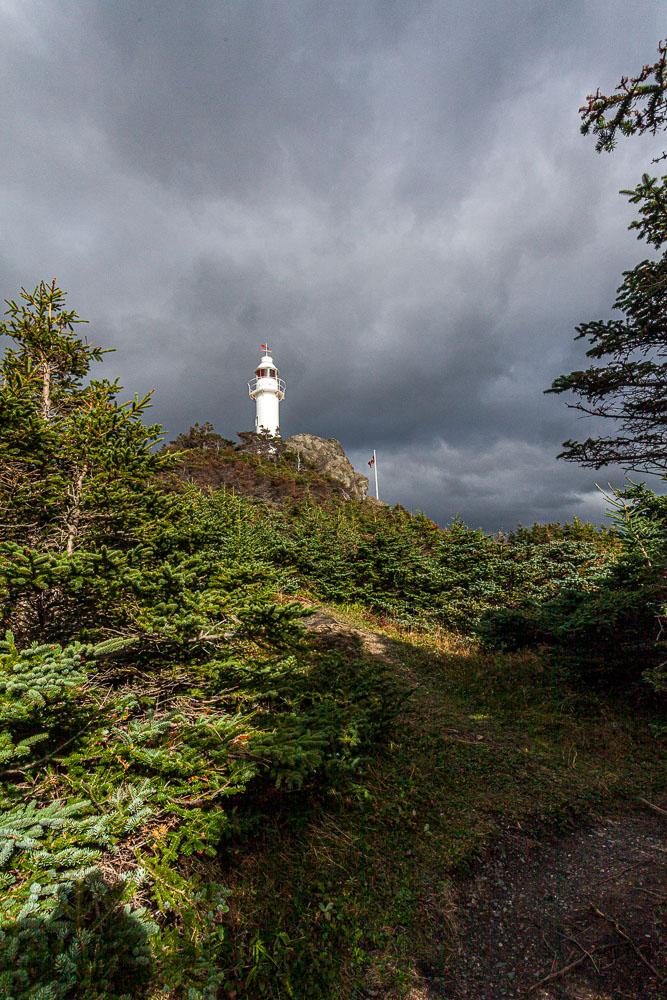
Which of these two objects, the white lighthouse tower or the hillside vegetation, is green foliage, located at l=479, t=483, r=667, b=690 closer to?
the hillside vegetation

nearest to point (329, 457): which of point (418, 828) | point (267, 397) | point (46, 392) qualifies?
point (267, 397)

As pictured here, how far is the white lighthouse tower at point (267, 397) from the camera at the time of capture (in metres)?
57.5

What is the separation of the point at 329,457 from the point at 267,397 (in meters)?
12.8

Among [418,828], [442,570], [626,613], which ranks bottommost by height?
[418,828]

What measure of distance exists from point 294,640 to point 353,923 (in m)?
2.49

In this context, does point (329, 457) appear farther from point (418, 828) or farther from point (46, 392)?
point (418, 828)

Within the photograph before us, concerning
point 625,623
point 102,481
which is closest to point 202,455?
point 102,481

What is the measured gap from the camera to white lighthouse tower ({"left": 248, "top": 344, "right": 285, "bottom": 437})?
189ft

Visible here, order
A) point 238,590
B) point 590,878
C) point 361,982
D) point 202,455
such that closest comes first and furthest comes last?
point 361,982 < point 590,878 < point 238,590 < point 202,455

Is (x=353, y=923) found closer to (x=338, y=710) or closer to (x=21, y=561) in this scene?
(x=338, y=710)

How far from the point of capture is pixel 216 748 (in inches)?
130

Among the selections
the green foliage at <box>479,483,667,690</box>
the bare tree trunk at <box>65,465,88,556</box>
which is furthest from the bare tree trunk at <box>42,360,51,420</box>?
the green foliage at <box>479,483,667,690</box>

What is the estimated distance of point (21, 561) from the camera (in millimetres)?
3818

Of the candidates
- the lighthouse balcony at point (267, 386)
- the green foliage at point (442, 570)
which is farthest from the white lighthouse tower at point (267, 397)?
the green foliage at point (442, 570)
